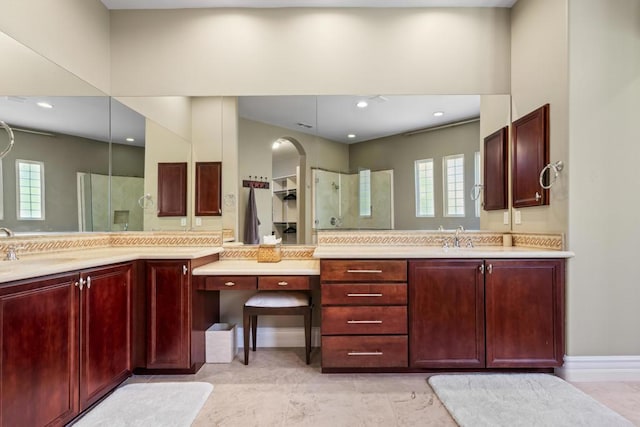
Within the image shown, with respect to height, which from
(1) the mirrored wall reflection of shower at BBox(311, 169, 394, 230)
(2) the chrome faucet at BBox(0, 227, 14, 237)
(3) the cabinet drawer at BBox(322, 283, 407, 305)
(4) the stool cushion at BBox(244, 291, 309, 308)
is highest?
(1) the mirrored wall reflection of shower at BBox(311, 169, 394, 230)

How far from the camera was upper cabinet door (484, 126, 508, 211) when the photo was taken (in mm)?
2590

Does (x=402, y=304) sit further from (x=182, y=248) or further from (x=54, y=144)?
(x=54, y=144)

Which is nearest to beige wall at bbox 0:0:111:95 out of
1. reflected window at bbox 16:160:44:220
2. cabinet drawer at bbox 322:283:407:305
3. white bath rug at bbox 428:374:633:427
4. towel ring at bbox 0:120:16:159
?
towel ring at bbox 0:120:16:159

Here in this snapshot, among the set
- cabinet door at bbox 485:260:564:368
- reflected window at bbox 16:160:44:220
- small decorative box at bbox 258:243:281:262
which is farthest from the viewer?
small decorative box at bbox 258:243:281:262

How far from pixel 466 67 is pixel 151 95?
2.76 metres

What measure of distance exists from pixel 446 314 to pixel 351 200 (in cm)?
117

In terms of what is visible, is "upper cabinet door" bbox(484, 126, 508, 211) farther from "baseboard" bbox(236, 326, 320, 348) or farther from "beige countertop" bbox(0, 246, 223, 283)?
"beige countertop" bbox(0, 246, 223, 283)

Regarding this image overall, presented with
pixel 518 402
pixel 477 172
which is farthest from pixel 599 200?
pixel 518 402

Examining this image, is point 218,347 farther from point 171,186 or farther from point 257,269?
point 171,186

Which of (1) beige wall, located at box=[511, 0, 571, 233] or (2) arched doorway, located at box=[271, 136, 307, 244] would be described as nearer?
(1) beige wall, located at box=[511, 0, 571, 233]

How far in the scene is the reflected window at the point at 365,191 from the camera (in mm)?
2668

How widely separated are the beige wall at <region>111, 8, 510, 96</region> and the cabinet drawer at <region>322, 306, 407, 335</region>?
1.81 metres

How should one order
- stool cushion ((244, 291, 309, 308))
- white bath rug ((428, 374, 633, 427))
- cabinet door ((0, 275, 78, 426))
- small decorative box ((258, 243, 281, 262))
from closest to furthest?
cabinet door ((0, 275, 78, 426)) → white bath rug ((428, 374, 633, 427)) → stool cushion ((244, 291, 309, 308)) → small decorative box ((258, 243, 281, 262))

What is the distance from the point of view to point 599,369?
6.75 feet
